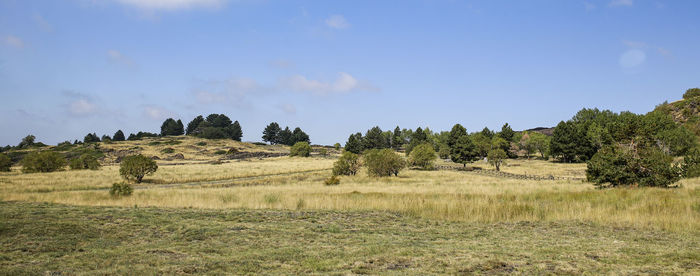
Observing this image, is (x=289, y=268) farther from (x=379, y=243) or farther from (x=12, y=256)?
(x=12, y=256)

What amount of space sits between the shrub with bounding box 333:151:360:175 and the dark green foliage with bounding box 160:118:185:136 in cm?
14774

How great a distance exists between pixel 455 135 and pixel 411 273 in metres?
90.8

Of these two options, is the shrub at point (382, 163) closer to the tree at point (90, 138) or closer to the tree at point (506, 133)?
the tree at point (506, 133)

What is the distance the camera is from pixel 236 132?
591 ft

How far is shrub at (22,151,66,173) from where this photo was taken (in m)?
58.1

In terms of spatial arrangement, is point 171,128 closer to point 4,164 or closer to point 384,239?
point 4,164

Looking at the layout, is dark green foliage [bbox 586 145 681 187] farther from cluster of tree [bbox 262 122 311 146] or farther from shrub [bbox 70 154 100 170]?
cluster of tree [bbox 262 122 311 146]

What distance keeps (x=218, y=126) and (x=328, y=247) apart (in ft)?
635

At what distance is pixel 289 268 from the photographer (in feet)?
24.8

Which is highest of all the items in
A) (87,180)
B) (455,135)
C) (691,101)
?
(691,101)

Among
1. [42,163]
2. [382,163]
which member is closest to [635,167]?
[382,163]

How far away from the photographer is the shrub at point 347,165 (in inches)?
2143

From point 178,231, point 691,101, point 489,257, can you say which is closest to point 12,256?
point 178,231

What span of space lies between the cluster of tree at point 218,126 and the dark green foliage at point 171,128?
5306 millimetres
